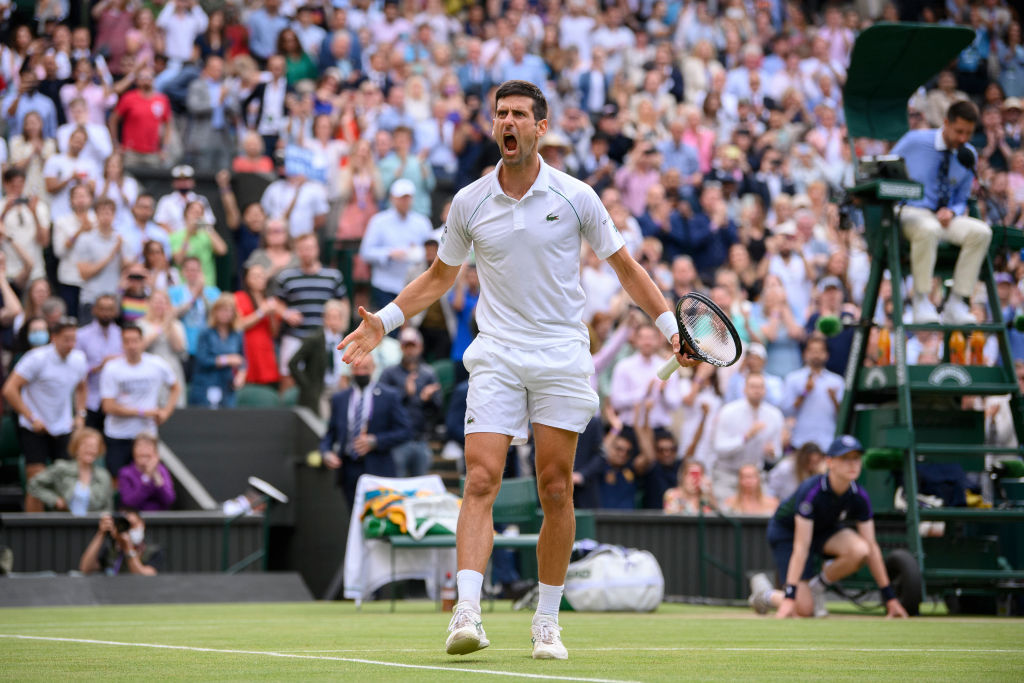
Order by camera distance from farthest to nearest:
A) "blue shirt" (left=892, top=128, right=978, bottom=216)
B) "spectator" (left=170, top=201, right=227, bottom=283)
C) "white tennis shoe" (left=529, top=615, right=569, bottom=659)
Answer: "spectator" (left=170, top=201, right=227, bottom=283) → "blue shirt" (left=892, top=128, right=978, bottom=216) → "white tennis shoe" (left=529, top=615, right=569, bottom=659)

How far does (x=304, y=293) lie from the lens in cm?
1694

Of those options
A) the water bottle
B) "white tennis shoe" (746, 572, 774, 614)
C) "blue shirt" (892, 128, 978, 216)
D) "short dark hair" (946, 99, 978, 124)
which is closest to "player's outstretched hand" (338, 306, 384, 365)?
the water bottle

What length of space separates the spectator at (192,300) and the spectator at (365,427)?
2.35m

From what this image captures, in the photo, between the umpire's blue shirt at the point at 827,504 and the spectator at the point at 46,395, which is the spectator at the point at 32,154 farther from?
the umpire's blue shirt at the point at 827,504

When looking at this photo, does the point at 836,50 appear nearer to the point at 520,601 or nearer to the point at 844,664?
the point at 520,601

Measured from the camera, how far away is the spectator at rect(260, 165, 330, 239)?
18312mm

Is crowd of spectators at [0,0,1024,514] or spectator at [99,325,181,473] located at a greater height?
crowd of spectators at [0,0,1024,514]

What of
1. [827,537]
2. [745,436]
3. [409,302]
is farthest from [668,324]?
[745,436]

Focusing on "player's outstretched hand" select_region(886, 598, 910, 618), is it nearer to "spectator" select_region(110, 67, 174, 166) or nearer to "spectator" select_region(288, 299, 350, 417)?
"spectator" select_region(288, 299, 350, 417)

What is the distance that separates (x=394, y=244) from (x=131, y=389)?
12.7 ft

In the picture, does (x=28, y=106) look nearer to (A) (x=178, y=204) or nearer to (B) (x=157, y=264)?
(A) (x=178, y=204)

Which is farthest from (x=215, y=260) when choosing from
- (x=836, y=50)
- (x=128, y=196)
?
(x=836, y=50)

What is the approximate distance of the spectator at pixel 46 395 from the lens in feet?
48.6

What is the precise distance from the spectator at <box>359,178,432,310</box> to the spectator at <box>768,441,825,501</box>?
4.91m
